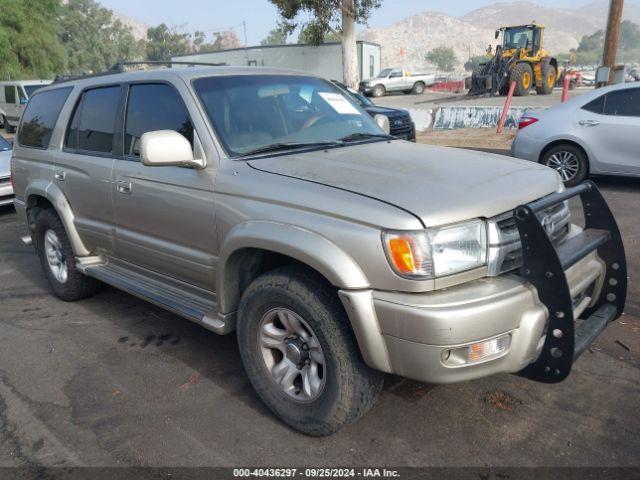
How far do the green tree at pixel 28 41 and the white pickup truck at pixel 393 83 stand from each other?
18.8 metres

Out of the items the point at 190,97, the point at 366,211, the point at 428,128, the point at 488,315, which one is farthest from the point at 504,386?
the point at 428,128

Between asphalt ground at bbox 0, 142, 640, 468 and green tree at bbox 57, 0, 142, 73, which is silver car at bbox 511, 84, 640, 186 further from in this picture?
green tree at bbox 57, 0, 142, 73

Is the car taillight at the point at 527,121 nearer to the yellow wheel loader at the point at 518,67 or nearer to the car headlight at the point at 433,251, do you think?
the car headlight at the point at 433,251

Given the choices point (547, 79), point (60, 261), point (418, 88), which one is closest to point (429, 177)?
point (60, 261)

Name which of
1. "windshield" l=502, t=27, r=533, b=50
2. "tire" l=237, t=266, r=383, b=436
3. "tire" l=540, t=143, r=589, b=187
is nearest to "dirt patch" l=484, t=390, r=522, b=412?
"tire" l=237, t=266, r=383, b=436

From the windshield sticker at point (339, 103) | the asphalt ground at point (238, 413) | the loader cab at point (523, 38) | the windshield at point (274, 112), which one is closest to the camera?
the asphalt ground at point (238, 413)

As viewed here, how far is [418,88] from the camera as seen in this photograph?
36.8 meters

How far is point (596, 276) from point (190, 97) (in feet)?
8.35

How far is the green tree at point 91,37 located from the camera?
312 ft


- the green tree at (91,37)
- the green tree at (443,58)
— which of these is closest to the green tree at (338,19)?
the green tree at (91,37)

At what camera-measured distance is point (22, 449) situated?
9.82 feet

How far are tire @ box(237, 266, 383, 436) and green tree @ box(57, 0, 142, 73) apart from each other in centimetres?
9264

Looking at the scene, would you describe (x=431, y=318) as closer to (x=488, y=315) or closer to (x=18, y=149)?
(x=488, y=315)

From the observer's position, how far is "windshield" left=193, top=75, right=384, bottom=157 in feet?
11.4
